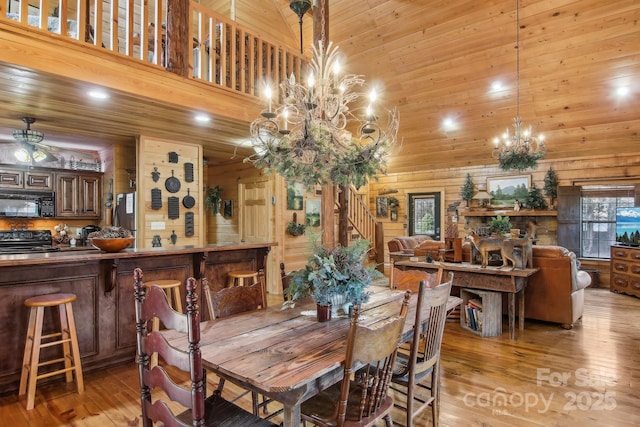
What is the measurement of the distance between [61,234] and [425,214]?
25.4 feet

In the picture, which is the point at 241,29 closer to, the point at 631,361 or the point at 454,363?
the point at 454,363

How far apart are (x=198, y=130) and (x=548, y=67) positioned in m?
5.30

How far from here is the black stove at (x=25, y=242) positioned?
5.45 m

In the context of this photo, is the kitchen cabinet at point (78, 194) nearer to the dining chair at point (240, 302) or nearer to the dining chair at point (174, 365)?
the dining chair at point (240, 302)

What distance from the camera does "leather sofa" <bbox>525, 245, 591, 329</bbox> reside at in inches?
163

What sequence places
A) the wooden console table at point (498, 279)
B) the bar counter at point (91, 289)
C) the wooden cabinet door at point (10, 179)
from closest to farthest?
the bar counter at point (91, 289)
the wooden console table at point (498, 279)
the wooden cabinet door at point (10, 179)

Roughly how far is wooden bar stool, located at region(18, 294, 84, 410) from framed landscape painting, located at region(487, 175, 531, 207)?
7.63 metres

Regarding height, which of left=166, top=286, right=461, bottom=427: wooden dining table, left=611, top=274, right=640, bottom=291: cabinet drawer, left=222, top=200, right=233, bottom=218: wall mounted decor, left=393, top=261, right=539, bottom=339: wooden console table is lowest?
left=611, top=274, right=640, bottom=291: cabinet drawer

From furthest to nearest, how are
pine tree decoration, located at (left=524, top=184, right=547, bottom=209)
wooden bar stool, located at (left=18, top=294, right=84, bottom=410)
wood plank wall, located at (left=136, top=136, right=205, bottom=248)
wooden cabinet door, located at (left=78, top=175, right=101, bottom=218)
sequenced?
pine tree decoration, located at (left=524, top=184, right=547, bottom=209)
wooden cabinet door, located at (left=78, top=175, right=101, bottom=218)
wood plank wall, located at (left=136, top=136, right=205, bottom=248)
wooden bar stool, located at (left=18, top=294, right=84, bottom=410)

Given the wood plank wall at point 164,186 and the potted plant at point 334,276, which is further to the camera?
the wood plank wall at point 164,186

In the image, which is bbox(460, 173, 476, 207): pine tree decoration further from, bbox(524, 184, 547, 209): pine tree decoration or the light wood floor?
the light wood floor

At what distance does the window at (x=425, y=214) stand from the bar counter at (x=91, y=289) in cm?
640

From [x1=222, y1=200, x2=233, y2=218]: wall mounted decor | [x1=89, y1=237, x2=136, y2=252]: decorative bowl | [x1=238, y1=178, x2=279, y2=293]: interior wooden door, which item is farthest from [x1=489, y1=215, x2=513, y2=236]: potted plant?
[x1=222, y1=200, x2=233, y2=218]: wall mounted decor

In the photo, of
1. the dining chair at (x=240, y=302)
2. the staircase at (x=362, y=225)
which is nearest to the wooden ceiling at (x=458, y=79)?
the staircase at (x=362, y=225)
